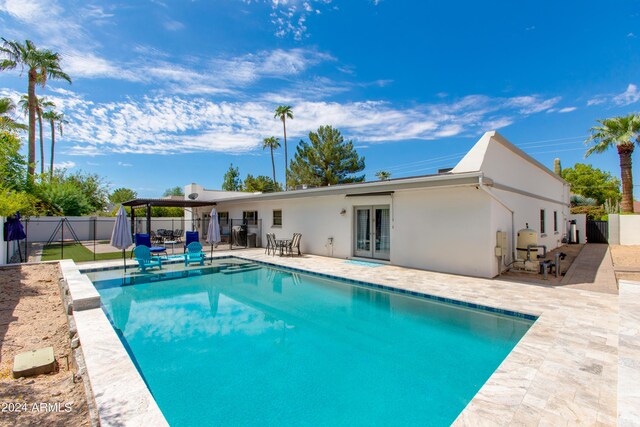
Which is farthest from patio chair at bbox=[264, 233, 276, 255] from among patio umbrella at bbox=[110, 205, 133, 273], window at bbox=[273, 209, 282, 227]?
patio umbrella at bbox=[110, 205, 133, 273]

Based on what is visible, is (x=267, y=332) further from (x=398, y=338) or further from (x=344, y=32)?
(x=344, y=32)

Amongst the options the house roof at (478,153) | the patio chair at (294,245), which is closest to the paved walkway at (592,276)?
the house roof at (478,153)

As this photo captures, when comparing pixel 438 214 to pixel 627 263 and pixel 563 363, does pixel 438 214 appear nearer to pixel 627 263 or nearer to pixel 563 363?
pixel 563 363

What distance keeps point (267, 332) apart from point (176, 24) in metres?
11.4

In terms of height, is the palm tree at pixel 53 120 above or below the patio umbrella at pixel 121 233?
above

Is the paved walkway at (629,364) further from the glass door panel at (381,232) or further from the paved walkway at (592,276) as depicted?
the glass door panel at (381,232)

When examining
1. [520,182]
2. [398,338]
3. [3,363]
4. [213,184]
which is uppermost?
[213,184]

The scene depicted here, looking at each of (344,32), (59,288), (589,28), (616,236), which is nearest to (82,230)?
(59,288)

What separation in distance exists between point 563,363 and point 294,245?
11933mm

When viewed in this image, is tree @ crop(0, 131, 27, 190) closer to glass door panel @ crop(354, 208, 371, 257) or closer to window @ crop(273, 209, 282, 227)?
window @ crop(273, 209, 282, 227)

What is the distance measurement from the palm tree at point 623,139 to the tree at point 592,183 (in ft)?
73.7

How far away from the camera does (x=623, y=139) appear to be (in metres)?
20.0

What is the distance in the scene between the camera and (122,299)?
26.2 feet

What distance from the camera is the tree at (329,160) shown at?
2862 centimetres
